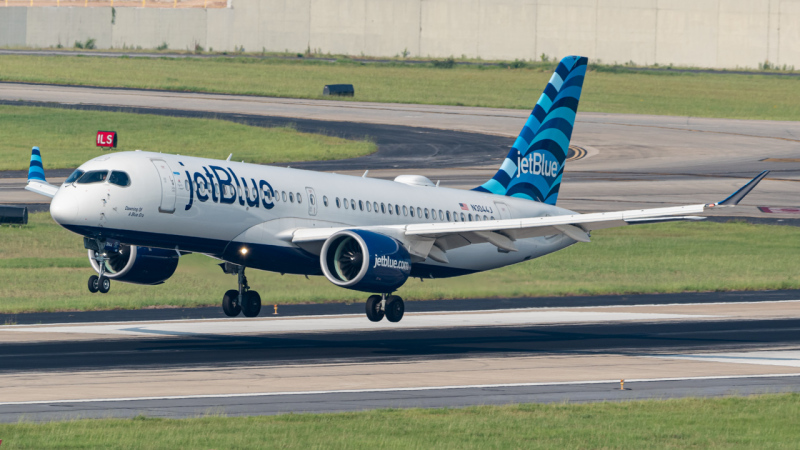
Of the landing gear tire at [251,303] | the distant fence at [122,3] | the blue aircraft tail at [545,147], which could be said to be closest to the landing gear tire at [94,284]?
the landing gear tire at [251,303]

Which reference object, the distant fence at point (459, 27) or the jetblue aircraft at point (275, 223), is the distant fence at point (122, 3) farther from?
the jetblue aircraft at point (275, 223)

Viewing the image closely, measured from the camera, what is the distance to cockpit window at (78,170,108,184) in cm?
4022

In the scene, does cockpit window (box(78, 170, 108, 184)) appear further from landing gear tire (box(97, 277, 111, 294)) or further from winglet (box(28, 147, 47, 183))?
winglet (box(28, 147, 47, 183))

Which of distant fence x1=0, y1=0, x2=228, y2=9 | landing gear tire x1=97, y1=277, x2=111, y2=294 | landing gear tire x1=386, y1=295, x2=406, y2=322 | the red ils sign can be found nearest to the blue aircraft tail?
landing gear tire x1=386, y1=295, x2=406, y2=322

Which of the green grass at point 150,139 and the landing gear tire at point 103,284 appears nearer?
the landing gear tire at point 103,284

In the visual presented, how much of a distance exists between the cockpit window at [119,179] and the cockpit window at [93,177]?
0.77 feet

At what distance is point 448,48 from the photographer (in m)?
174

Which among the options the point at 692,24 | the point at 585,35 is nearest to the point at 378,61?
the point at 585,35

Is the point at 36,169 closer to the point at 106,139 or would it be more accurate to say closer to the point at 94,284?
the point at 94,284

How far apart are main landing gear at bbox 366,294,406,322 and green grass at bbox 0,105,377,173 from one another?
56066 millimetres

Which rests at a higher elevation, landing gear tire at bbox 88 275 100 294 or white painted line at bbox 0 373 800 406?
landing gear tire at bbox 88 275 100 294

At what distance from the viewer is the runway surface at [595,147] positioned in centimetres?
9181

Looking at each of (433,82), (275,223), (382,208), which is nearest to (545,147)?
(382,208)

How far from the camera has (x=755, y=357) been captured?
4322cm
